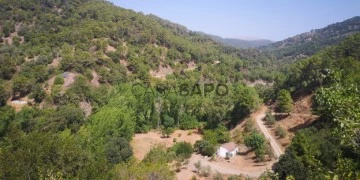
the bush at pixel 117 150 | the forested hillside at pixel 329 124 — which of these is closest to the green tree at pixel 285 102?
the forested hillside at pixel 329 124

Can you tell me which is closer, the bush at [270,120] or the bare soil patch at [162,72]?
the bush at [270,120]

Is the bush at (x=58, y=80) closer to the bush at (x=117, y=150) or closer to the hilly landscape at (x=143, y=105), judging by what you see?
the hilly landscape at (x=143, y=105)

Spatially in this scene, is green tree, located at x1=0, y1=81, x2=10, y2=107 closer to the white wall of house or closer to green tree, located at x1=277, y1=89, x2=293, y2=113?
the white wall of house

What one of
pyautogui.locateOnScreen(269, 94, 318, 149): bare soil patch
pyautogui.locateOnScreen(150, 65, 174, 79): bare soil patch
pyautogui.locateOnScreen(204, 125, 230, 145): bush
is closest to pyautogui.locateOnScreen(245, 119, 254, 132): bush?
pyautogui.locateOnScreen(269, 94, 318, 149): bare soil patch

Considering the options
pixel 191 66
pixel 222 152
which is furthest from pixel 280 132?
pixel 191 66

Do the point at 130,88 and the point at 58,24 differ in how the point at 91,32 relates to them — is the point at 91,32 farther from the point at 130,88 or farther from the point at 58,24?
the point at 130,88
